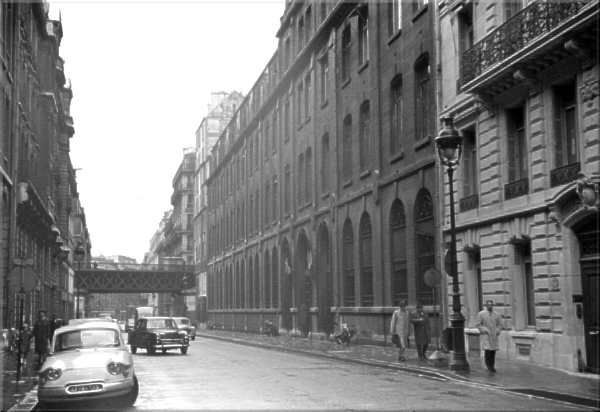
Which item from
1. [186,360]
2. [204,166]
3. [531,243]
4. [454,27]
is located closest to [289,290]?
[186,360]

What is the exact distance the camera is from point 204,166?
9612cm

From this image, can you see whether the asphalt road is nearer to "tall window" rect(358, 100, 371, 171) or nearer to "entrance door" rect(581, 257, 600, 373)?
"entrance door" rect(581, 257, 600, 373)

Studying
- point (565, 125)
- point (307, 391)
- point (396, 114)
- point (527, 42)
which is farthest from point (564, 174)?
point (396, 114)

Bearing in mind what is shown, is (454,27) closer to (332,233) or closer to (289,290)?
(332,233)

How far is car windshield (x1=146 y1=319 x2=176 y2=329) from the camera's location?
106 ft

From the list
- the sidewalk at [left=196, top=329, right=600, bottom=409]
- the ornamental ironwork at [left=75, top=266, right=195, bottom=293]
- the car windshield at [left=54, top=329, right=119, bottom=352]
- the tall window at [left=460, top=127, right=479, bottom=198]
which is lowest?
the sidewalk at [left=196, top=329, right=600, bottom=409]

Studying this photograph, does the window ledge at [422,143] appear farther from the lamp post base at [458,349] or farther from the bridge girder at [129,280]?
the bridge girder at [129,280]

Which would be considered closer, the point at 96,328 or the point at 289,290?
the point at 96,328

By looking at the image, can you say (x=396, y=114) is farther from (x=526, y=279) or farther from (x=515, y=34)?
(x=526, y=279)

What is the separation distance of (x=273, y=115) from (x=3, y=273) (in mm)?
29529

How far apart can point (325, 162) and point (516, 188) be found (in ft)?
69.8

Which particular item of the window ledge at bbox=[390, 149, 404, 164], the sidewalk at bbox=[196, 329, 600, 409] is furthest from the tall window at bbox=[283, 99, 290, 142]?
the sidewalk at bbox=[196, 329, 600, 409]

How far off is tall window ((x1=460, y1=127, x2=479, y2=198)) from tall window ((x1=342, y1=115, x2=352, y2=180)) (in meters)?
13.2

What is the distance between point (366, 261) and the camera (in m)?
35.6
